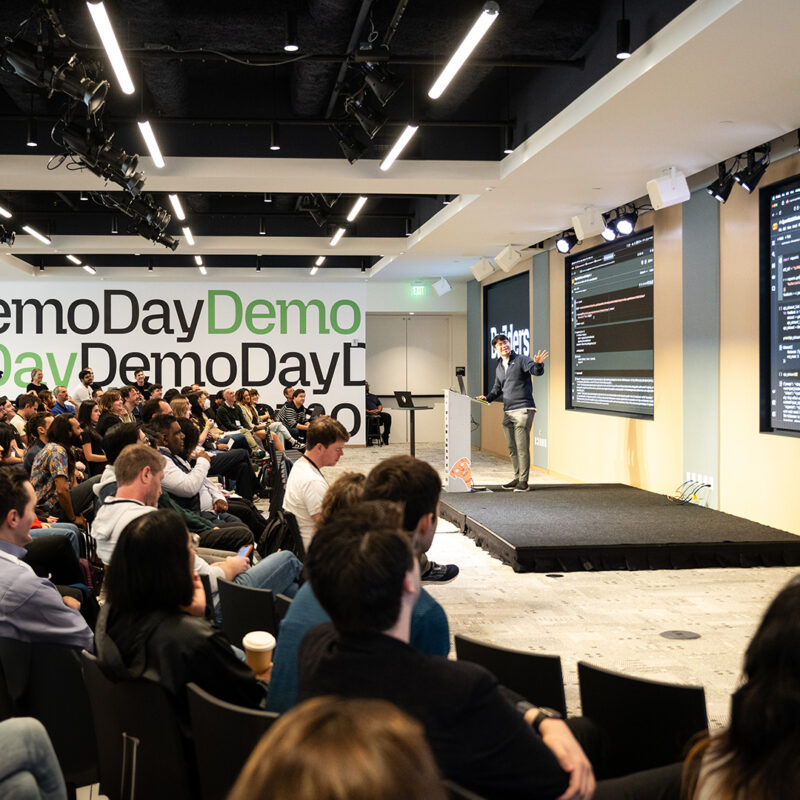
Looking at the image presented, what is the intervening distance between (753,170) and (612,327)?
336 centimetres

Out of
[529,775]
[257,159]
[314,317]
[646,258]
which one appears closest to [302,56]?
[257,159]

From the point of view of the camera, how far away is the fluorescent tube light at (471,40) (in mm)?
4410

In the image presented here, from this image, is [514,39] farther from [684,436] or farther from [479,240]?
[479,240]

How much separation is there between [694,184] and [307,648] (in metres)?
7.38

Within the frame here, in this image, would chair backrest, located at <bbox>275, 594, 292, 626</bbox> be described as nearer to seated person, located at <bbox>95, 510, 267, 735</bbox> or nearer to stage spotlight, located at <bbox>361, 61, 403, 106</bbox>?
seated person, located at <bbox>95, 510, 267, 735</bbox>

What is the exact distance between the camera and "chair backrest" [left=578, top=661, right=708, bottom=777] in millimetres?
2154

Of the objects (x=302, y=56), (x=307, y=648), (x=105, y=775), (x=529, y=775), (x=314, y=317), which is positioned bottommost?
(x=105, y=775)

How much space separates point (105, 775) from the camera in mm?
2293

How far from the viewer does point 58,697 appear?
249 centimetres

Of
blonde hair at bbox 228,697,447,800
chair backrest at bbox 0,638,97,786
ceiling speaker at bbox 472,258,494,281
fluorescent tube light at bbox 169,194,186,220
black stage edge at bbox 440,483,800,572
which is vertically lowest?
black stage edge at bbox 440,483,800,572

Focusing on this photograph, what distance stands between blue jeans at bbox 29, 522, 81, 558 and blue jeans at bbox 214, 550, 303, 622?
4.17ft

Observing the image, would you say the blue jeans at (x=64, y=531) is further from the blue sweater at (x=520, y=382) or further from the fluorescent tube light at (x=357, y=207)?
the fluorescent tube light at (x=357, y=207)

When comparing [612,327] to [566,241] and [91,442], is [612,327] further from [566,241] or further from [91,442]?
[91,442]

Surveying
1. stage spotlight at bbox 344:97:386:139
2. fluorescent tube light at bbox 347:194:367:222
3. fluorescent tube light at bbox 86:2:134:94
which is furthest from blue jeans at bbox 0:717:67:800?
fluorescent tube light at bbox 347:194:367:222
